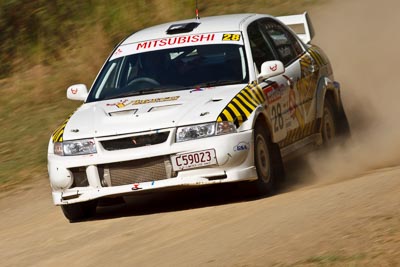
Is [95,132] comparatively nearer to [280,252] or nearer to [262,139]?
[262,139]

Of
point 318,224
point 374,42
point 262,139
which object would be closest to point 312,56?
point 262,139

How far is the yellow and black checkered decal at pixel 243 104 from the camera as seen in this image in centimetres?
997

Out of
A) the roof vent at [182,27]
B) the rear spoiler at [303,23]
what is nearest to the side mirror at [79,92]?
the roof vent at [182,27]

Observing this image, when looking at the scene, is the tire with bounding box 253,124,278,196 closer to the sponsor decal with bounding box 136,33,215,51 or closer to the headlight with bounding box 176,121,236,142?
the headlight with bounding box 176,121,236,142

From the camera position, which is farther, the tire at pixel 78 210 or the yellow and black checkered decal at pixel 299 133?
the yellow and black checkered decal at pixel 299 133

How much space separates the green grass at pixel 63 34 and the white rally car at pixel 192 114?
6632mm

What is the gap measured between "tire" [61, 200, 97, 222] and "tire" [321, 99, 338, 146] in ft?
9.35

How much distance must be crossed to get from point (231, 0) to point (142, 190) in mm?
12195

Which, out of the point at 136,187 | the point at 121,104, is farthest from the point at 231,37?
the point at 136,187

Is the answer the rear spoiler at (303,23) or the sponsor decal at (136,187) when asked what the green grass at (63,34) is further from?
the sponsor decal at (136,187)

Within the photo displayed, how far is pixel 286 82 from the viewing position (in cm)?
1137

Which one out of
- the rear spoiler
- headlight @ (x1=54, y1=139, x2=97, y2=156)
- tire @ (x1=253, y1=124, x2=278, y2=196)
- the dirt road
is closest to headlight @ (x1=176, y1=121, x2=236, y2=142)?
tire @ (x1=253, y1=124, x2=278, y2=196)

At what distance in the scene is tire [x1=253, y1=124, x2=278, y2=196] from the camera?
33.5 feet

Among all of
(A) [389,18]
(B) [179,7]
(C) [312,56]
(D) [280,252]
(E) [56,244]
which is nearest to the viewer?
(D) [280,252]
